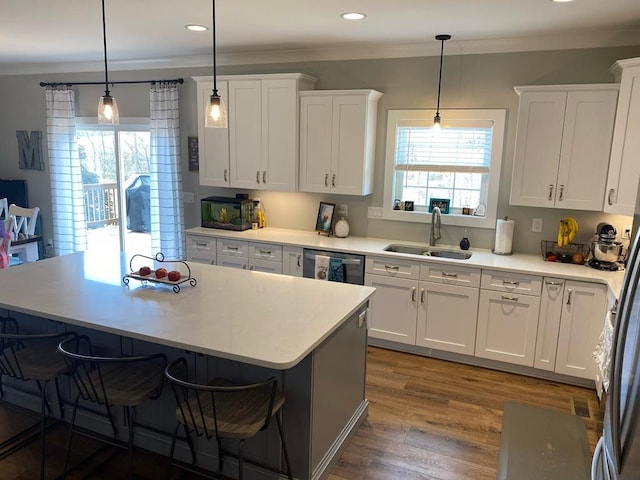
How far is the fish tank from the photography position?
4.76 metres

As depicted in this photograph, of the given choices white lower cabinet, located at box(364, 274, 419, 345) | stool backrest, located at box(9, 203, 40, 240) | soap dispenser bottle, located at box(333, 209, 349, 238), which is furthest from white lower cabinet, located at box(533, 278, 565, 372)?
stool backrest, located at box(9, 203, 40, 240)

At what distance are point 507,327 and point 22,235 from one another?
4.96 metres

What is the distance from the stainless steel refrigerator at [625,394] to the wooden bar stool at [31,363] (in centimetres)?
231

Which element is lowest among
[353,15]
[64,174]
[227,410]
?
[227,410]

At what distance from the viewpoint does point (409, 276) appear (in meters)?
3.91

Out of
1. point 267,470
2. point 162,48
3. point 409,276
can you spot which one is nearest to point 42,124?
point 162,48

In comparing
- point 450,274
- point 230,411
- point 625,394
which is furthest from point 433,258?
point 625,394

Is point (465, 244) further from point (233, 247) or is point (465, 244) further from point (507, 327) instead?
point (233, 247)

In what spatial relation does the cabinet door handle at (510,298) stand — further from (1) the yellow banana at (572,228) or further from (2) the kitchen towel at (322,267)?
(2) the kitchen towel at (322,267)

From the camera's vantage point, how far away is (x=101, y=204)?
6.14 m

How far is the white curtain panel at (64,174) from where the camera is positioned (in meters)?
5.82

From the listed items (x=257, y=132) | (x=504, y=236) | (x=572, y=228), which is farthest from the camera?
(x=257, y=132)

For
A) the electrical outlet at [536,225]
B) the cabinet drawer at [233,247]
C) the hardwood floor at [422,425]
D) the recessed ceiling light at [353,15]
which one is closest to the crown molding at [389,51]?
the recessed ceiling light at [353,15]

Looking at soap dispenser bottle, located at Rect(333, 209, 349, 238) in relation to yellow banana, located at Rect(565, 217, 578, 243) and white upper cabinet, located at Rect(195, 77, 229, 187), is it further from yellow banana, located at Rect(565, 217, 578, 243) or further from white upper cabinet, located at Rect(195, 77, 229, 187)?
yellow banana, located at Rect(565, 217, 578, 243)
